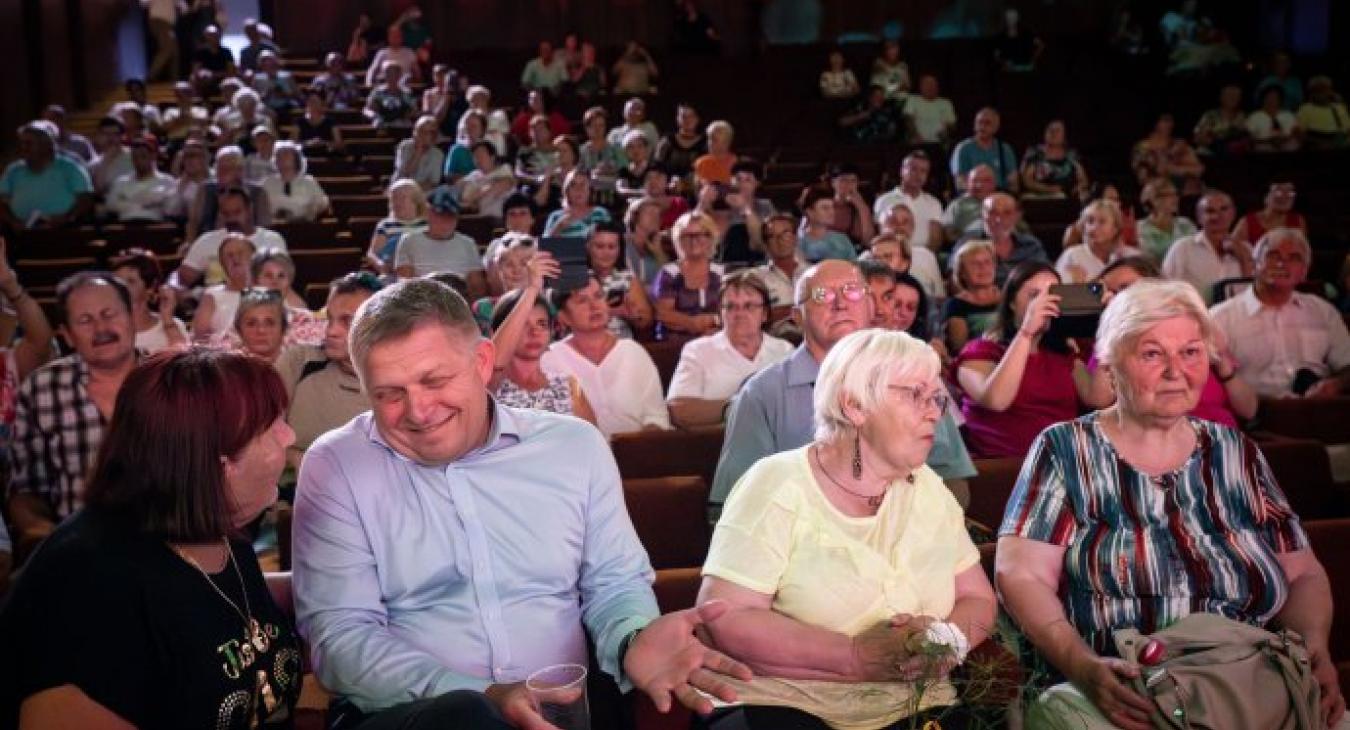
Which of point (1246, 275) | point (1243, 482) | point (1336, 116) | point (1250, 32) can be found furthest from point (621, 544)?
point (1250, 32)

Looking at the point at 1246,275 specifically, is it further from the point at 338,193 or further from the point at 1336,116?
the point at 338,193

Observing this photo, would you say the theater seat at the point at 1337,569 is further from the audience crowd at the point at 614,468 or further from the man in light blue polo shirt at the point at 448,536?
the man in light blue polo shirt at the point at 448,536

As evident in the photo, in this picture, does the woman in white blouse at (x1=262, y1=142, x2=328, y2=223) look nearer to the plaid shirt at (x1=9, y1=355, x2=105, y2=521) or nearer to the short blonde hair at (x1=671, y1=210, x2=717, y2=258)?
the short blonde hair at (x1=671, y1=210, x2=717, y2=258)

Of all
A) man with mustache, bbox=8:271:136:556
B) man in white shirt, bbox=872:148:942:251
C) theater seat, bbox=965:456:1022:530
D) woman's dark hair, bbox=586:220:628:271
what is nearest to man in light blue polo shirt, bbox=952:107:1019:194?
man in white shirt, bbox=872:148:942:251

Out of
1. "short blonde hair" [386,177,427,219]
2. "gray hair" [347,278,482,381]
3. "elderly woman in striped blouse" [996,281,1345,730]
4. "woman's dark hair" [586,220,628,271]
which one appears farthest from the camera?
"short blonde hair" [386,177,427,219]

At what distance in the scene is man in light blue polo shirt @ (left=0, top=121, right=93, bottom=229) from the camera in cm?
870

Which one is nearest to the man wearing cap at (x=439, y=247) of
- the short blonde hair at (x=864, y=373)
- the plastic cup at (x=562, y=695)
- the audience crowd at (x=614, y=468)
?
the audience crowd at (x=614, y=468)

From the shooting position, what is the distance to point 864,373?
90.0 inches

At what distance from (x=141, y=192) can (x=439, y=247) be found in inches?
129

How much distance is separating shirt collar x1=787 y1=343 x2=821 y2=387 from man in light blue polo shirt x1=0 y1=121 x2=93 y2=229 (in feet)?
22.9

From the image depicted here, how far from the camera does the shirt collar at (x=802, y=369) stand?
3.25 m

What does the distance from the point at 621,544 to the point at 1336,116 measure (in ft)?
33.8

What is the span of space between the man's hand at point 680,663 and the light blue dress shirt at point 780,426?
1.30 metres

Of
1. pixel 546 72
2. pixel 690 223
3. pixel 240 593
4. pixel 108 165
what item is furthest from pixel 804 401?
pixel 546 72
